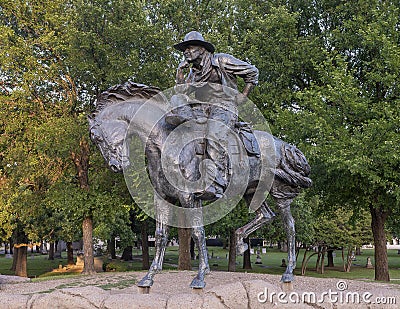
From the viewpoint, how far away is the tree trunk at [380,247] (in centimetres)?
1717

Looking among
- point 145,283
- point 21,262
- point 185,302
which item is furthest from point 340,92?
point 21,262

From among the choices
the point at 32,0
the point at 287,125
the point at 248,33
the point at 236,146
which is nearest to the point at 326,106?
the point at 287,125

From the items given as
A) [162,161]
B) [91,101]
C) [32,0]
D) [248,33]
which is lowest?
[162,161]

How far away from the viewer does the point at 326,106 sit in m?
16.1

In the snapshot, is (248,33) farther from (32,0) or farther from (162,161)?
(162,161)

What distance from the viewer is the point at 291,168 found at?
886 cm

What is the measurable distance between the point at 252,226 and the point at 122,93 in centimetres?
357

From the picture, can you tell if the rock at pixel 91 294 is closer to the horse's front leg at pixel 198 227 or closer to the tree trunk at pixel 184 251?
the horse's front leg at pixel 198 227

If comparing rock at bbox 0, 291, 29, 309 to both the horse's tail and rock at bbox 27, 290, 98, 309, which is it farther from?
the horse's tail

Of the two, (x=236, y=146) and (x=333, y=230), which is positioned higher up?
(x=236, y=146)

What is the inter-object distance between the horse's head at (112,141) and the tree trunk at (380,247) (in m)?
13.8

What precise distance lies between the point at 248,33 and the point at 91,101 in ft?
23.6

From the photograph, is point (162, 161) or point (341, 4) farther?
point (341, 4)

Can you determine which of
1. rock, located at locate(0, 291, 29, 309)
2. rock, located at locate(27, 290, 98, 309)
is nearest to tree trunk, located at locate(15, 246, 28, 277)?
rock, located at locate(0, 291, 29, 309)
